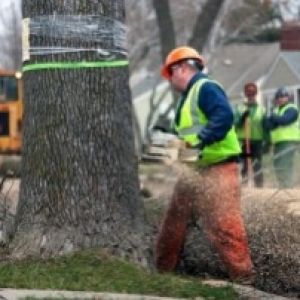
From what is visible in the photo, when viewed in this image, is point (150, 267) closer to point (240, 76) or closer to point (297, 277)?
Result: point (297, 277)

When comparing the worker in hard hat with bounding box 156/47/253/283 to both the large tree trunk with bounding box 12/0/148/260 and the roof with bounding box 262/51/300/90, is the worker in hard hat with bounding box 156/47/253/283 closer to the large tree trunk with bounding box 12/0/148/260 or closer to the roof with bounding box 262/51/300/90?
the large tree trunk with bounding box 12/0/148/260

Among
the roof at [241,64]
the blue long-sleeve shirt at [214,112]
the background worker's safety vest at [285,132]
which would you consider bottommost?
the background worker's safety vest at [285,132]

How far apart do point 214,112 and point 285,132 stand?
6.40 m

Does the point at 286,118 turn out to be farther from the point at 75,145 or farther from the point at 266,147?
the point at 75,145

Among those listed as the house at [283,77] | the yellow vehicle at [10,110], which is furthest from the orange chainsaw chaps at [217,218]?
the house at [283,77]

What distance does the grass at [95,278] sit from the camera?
19.4ft

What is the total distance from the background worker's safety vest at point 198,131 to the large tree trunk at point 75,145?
54 centimetres

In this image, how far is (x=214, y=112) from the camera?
6.71 m

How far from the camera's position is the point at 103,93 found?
639 centimetres

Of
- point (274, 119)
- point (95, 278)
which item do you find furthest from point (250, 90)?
point (95, 278)

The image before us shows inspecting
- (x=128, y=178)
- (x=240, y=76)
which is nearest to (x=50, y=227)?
(x=128, y=178)

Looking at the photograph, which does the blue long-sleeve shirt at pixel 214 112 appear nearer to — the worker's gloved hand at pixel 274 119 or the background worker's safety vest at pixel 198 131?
the background worker's safety vest at pixel 198 131

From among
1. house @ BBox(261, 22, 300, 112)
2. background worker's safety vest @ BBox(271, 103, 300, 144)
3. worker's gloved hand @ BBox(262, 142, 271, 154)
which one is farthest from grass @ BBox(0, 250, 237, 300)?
house @ BBox(261, 22, 300, 112)

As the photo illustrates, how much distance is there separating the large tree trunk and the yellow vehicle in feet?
47.7
